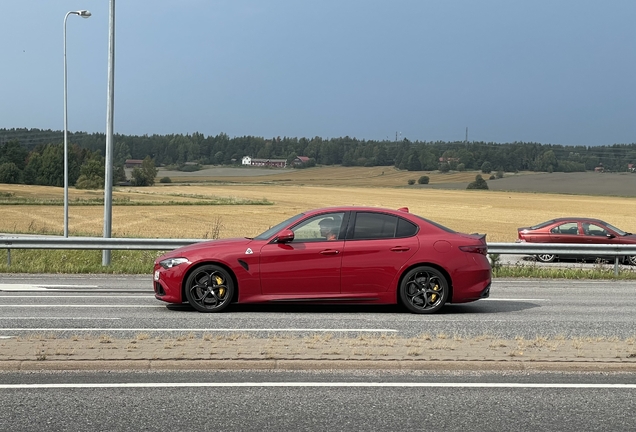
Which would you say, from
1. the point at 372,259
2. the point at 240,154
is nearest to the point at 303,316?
the point at 372,259

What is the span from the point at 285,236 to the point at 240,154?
607 ft

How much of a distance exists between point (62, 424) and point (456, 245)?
6.88 m

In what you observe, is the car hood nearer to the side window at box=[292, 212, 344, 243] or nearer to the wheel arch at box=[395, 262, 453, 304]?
the side window at box=[292, 212, 344, 243]

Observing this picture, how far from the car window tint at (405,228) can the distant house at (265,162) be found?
557 feet

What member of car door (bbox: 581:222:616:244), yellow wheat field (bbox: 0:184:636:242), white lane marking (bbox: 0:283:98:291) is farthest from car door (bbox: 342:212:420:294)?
yellow wheat field (bbox: 0:184:636:242)

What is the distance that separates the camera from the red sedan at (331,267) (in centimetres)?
1170

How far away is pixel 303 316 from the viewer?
1159 cm

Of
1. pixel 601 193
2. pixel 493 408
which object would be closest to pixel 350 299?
pixel 493 408

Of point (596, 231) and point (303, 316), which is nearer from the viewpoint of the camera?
point (303, 316)

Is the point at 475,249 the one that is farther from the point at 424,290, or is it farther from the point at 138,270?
the point at 138,270

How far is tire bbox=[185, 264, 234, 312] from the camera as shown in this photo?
1173 centimetres

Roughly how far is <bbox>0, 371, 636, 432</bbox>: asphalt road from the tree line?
94.9 metres

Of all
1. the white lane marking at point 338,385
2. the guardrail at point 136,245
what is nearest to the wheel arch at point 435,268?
the white lane marking at point 338,385

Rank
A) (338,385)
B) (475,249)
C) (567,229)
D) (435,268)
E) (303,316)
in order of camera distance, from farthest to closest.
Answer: (567,229) < (475,249) < (435,268) < (303,316) < (338,385)
